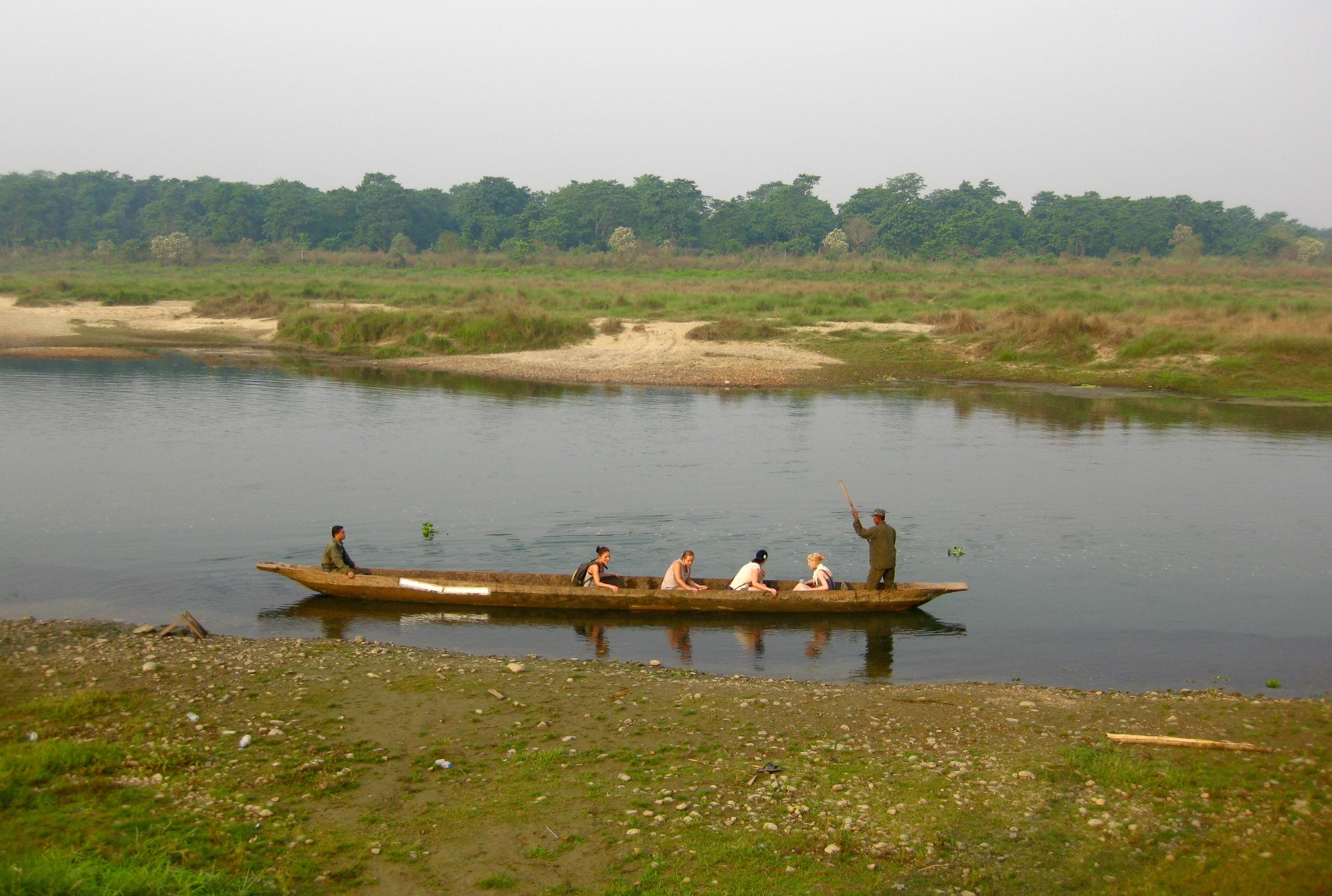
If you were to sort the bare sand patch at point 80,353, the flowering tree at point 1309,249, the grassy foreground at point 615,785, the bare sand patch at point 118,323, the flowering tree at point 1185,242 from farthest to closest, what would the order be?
the flowering tree at point 1309,249 < the flowering tree at point 1185,242 < the bare sand patch at point 118,323 < the bare sand patch at point 80,353 < the grassy foreground at point 615,785

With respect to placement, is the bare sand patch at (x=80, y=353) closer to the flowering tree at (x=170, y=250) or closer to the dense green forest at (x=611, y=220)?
Result: the flowering tree at (x=170, y=250)

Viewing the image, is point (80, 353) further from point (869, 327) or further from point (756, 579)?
point (756, 579)

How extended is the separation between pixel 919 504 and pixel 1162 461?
7.76 m

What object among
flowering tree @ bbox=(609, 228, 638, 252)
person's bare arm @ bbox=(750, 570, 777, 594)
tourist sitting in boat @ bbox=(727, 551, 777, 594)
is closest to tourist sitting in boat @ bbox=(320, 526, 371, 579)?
tourist sitting in boat @ bbox=(727, 551, 777, 594)

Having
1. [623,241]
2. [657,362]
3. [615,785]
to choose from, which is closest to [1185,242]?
[623,241]

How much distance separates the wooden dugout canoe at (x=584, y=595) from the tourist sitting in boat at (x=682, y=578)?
0.44 feet

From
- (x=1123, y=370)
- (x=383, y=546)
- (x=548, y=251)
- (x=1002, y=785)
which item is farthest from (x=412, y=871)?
(x=548, y=251)

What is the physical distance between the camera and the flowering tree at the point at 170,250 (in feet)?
240

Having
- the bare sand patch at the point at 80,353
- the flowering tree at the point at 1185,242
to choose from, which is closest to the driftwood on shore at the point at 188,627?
the bare sand patch at the point at 80,353

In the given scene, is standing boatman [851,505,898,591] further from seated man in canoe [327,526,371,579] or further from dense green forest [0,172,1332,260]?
dense green forest [0,172,1332,260]

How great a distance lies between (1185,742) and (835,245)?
76059 mm

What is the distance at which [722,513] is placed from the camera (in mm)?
20203

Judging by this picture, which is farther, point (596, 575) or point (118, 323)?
point (118, 323)

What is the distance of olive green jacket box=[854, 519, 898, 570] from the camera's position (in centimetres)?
1483
